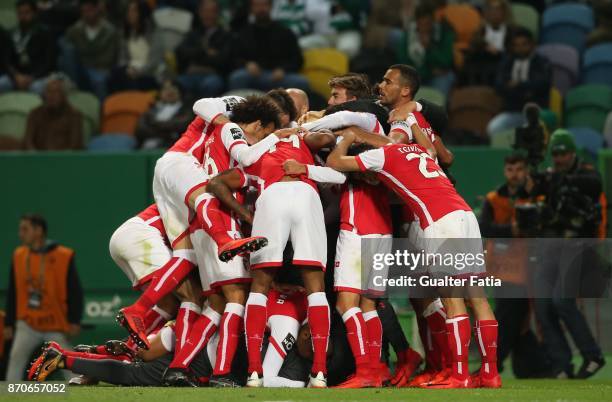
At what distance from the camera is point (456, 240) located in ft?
28.3

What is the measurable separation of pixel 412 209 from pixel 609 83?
6.45m

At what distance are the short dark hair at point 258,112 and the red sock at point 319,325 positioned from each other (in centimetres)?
144

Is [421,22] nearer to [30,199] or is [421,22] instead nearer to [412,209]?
[30,199]

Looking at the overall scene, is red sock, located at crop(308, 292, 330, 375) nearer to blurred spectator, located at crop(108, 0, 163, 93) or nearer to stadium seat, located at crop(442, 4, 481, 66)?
stadium seat, located at crop(442, 4, 481, 66)

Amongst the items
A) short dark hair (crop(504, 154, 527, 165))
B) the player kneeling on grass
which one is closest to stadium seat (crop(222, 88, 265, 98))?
short dark hair (crop(504, 154, 527, 165))

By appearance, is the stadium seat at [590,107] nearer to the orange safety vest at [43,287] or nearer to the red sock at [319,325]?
the orange safety vest at [43,287]

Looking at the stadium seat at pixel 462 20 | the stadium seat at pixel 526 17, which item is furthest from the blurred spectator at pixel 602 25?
the stadium seat at pixel 462 20

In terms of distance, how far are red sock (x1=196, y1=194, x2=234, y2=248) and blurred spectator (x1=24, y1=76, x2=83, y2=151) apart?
5.21 m

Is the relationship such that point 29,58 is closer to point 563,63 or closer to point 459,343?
point 563,63

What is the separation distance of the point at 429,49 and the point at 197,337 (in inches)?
265

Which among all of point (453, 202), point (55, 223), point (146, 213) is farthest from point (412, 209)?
point (55, 223)

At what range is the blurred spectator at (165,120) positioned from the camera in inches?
A: 535
